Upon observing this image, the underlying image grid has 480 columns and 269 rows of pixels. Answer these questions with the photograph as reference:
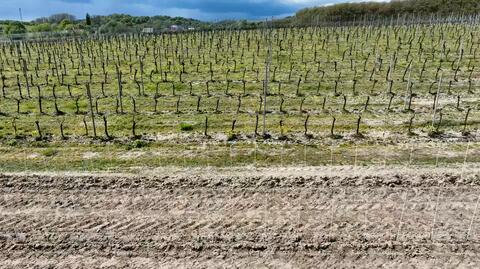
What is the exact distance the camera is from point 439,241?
788 centimetres

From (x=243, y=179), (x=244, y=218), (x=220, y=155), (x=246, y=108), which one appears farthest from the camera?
(x=246, y=108)

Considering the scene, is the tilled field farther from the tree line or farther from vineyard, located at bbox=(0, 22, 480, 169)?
the tree line

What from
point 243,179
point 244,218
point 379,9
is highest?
point 379,9

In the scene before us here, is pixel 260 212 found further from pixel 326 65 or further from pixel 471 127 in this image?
pixel 326 65

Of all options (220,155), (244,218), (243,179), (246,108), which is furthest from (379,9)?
(244,218)

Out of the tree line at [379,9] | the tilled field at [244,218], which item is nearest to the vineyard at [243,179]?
the tilled field at [244,218]

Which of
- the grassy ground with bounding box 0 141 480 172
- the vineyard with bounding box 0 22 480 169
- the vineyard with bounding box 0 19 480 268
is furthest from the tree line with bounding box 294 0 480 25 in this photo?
the grassy ground with bounding box 0 141 480 172

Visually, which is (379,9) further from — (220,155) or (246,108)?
(220,155)

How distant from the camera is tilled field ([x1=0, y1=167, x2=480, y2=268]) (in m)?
7.66

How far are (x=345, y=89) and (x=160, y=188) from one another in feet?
37.6

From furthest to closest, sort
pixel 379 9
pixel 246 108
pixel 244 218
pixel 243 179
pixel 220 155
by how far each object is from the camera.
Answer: pixel 379 9, pixel 246 108, pixel 220 155, pixel 243 179, pixel 244 218

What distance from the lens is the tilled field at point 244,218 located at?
7.66m

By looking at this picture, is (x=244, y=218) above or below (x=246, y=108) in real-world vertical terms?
below

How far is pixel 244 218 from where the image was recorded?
873cm
